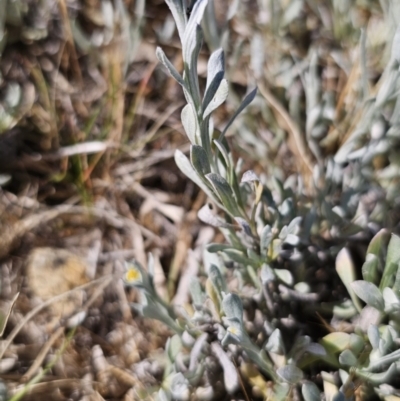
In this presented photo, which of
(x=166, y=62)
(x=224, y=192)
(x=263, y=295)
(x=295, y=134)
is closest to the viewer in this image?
(x=166, y=62)

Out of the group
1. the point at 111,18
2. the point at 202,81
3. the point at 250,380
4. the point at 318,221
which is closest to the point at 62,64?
the point at 111,18

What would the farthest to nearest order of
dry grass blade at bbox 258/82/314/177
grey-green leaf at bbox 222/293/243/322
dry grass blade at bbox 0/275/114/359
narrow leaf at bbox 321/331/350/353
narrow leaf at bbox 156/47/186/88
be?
dry grass blade at bbox 258/82/314/177, dry grass blade at bbox 0/275/114/359, narrow leaf at bbox 321/331/350/353, grey-green leaf at bbox 222/293/243/322, narrow leaf at bbox 156/47/186/88

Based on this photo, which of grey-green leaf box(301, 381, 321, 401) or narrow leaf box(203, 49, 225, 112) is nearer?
narrow leaf box(203, 49, 225, 112)

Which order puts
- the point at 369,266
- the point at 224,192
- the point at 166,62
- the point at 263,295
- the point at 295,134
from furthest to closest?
the point at 295,134
the point at 263,295
the point at 369,266
the point at 224,192
the point at 166,62

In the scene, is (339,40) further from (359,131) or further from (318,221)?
(318,221)

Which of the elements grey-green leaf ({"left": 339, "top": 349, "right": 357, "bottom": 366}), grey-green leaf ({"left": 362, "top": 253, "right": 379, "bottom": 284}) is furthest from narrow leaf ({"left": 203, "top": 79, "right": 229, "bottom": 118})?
grey-green leaf ({"left": 339, "top": 349, "right": 357, "bottom": 366})

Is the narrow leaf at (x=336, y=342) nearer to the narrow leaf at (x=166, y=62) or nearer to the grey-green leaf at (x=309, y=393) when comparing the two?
the grey-green leaf at (x=309, y=393)

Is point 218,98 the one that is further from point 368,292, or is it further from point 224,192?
point 368,292

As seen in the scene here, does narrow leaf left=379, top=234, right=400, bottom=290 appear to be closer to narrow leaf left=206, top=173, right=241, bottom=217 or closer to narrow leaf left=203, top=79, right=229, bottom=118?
narrow leaf left=206, top=173, right=241, bottom=217

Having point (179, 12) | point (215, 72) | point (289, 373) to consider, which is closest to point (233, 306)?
point (289, 373)
